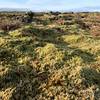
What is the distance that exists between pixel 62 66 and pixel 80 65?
2.61ft

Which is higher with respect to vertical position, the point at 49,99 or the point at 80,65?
the point at 80,65

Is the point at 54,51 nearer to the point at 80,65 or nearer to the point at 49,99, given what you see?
the point at 80,65

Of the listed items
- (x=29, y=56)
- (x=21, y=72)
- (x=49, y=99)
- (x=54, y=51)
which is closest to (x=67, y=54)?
(x=54, y=51)

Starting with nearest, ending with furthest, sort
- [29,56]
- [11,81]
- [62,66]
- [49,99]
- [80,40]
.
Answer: [49,99] → [11,81] → [62,66] → [29,56] → [80,40]

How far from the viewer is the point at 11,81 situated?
11.0m

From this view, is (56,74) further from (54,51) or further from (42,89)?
(54,51)

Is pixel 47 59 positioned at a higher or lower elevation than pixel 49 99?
higher

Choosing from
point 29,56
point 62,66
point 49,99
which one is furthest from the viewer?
point 29,56

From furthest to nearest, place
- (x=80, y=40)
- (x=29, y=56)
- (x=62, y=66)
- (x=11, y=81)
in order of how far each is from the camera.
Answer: (x=80, y=40), (x=29, y=56), (x=62, y=66), (x=11, y=81)

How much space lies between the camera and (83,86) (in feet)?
34.3

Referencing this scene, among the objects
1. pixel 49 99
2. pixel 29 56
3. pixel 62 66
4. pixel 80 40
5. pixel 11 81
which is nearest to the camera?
pixel 49 99

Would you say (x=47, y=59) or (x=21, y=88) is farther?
(x=47, y=59)

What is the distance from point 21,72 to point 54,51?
7.71ft

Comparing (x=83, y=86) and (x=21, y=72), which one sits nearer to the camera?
(x=83, y=86)
